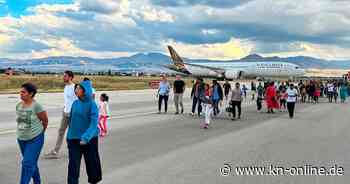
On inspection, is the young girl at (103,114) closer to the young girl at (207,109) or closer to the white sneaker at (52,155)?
the young girl at (207,109)

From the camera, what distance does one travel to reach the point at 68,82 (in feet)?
35.0

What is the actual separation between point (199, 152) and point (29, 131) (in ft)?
15.6

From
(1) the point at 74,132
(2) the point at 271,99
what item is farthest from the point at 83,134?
(2) the point at 271,99

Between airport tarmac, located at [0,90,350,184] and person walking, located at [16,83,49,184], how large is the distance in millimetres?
774

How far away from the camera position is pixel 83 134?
23.3 ft

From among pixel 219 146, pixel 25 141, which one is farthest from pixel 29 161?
pixel 219 146

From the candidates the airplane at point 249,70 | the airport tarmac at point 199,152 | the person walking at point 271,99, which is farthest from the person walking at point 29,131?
the airplane at point 249,70

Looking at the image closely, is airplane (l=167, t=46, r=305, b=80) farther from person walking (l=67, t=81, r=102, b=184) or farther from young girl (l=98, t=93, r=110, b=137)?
person walking (l=67, t=81, r=102, b=184)

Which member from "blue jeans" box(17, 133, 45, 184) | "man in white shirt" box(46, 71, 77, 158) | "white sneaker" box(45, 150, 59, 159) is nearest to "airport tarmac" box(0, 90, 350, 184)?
"white sneaker" box(45, 150, 59, 159)

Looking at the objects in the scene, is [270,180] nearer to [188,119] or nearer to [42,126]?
[42,126]

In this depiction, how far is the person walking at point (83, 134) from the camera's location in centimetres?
714

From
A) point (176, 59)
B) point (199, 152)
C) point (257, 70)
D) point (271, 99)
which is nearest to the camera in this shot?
point (199, 152)

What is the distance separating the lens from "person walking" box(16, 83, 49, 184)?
709 centimetres

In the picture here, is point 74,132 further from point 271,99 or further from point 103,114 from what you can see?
point 271,99
